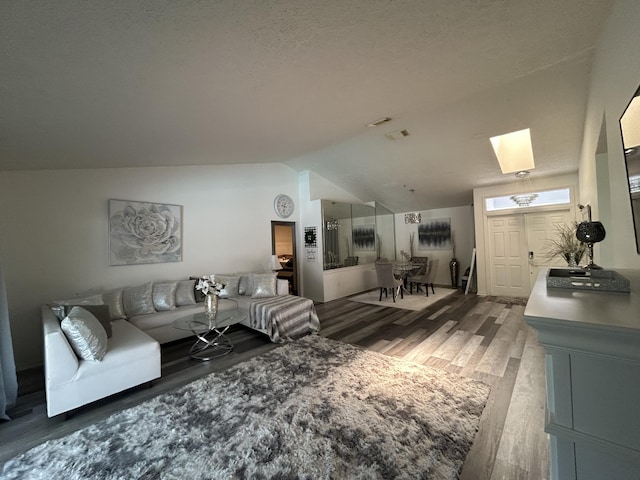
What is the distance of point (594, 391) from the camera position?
0.73 metres

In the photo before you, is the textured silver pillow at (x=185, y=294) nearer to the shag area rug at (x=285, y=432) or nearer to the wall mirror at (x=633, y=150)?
the shag area rug at (x=285, y=432)

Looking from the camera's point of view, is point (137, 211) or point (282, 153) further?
point (282, 153)

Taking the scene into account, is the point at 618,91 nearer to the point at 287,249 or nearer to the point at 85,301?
the point at 85,301

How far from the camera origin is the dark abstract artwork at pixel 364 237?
7.03 meters

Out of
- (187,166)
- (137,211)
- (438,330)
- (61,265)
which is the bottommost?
(438,330)

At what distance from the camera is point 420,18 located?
5.02 ft

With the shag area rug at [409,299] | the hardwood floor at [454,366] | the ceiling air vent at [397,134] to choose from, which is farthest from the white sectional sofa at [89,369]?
the ceiling air vent at [397,134]

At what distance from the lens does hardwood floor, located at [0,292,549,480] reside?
5.64ft

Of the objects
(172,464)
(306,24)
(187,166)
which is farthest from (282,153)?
(172,464)

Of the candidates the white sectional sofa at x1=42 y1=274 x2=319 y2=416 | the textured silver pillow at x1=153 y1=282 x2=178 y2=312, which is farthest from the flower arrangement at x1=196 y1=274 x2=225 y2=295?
the textured silver pillow at x1=153 y1=282 x2=178 y2=312

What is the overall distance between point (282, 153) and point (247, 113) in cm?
184

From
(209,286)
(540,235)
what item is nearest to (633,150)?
(209,286)

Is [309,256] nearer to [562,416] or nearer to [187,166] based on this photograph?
[187,166]

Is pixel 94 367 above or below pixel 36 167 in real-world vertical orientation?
below
